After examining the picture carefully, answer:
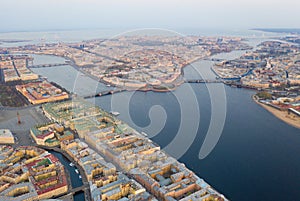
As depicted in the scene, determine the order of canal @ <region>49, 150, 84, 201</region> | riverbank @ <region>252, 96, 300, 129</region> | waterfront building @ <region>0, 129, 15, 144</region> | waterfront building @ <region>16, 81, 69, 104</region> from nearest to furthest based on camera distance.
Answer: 1. canal @ <region>49, 150, 84, 201</region>
2. waterfront building @ <region>0, 129, 15, 144</region>
3. riverbank @ <region>252, 96, 300, 129</region>
4. waterfront building @ <region>16, 81, 69, 104</region>

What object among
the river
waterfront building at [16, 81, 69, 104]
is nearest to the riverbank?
the river

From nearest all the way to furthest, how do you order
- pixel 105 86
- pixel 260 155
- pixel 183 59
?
pixel 260 155 → pixel 105 86 → pixel 183 59

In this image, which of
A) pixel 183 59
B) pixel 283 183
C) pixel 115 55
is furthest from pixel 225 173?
pixel 115 55

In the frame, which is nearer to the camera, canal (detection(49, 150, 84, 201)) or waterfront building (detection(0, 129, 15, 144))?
canal (detection(49, 150, 84, 201))

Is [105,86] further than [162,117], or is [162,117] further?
[105,86]

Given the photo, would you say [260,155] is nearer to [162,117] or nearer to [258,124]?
[258,124]

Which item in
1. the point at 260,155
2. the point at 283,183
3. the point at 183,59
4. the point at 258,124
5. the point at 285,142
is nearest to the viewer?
the point at 283,183

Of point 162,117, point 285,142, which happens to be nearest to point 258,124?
point 285,142

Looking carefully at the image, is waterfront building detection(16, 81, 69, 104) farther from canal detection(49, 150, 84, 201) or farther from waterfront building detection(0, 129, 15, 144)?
canal detection(49, 150, 84, 201)
